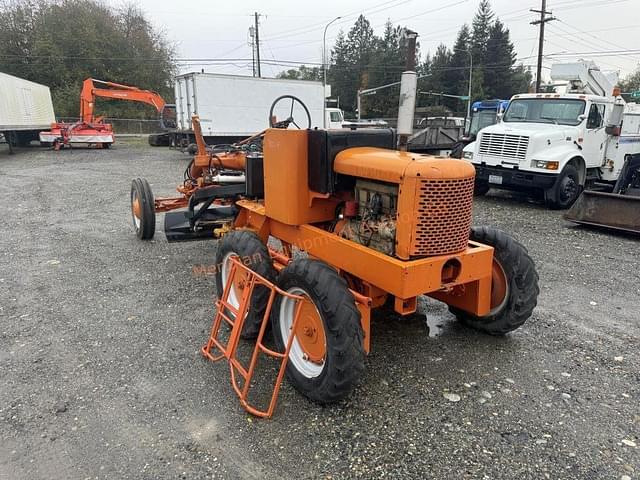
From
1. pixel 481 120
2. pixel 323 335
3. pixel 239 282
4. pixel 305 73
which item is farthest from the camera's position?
pixel 305 73

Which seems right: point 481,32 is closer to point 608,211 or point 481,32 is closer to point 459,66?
point 459,66

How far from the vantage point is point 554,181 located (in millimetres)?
9375

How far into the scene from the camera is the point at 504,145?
9.84 metres

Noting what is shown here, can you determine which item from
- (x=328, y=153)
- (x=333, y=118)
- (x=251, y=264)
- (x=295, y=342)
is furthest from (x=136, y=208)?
(x=333, y=118)

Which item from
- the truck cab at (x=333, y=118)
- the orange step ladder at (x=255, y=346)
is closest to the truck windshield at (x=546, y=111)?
the orange step ladder at (x=255, y=346)

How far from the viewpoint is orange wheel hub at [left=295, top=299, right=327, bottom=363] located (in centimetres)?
310

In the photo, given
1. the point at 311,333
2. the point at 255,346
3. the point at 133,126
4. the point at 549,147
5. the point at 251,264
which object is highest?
the point at 133,126

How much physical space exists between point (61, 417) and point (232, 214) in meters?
3.79

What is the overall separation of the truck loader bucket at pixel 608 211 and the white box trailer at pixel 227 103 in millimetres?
12660

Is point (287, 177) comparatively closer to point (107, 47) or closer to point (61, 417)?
point (61, 417)

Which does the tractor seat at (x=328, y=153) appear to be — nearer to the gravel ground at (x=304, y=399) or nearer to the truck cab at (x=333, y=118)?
the gravel ground at (x=304, y=399)

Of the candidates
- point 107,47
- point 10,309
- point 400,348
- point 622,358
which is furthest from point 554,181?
point 107,47

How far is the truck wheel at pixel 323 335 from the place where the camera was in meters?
2.83

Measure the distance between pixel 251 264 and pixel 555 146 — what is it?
26.4ft
